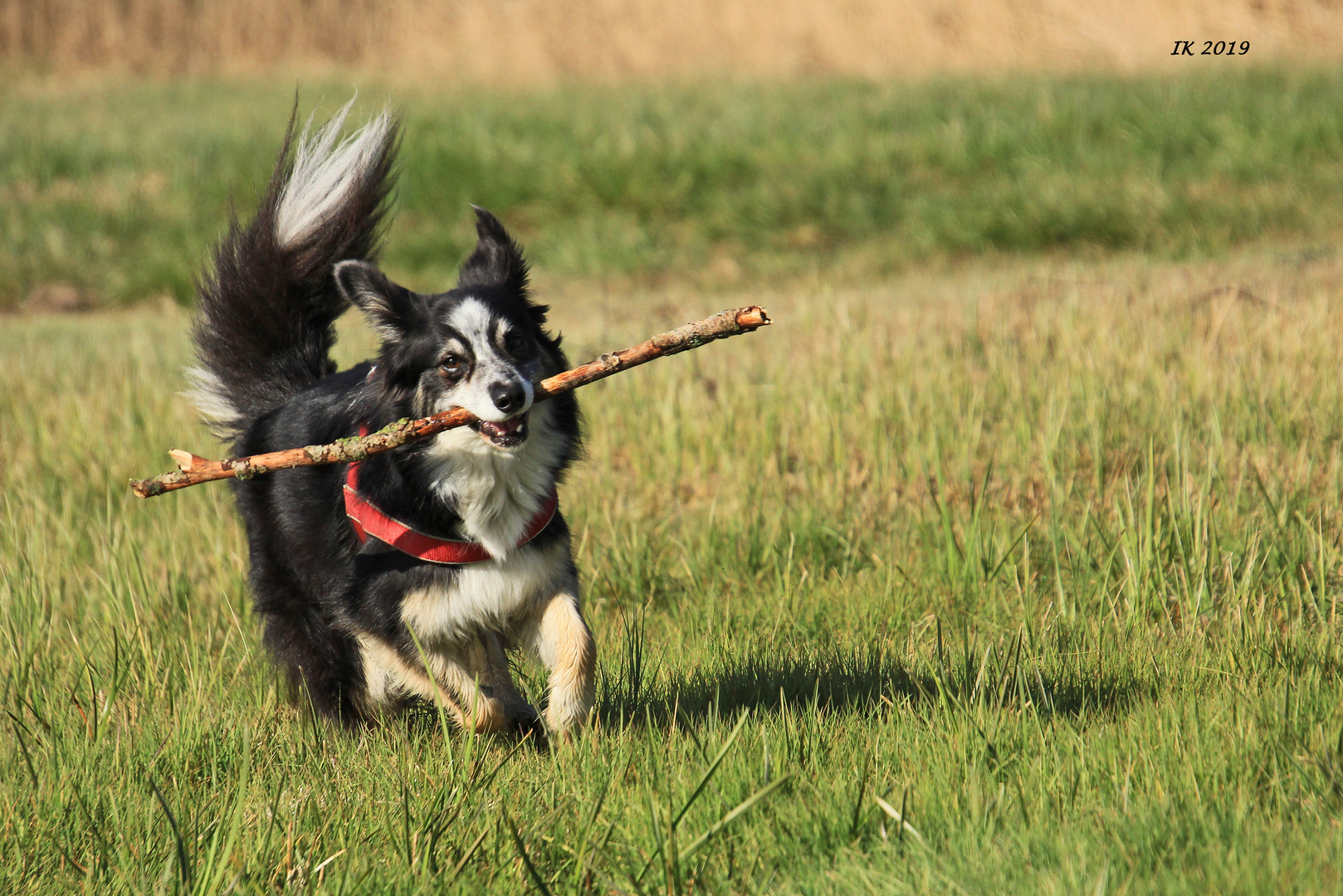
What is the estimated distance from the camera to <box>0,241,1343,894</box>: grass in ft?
7.65

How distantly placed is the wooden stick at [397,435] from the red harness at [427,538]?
0.20 m

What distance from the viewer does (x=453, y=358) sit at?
10.0 feet

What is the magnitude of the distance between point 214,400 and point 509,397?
1613 millimetres

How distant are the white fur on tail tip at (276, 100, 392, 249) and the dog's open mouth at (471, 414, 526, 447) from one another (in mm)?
1173

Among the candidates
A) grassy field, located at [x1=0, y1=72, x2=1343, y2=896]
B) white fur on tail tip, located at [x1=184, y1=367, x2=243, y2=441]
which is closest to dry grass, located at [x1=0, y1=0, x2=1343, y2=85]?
grassy field, located at [x1=0, y1=72, x2=1343, y2=896]

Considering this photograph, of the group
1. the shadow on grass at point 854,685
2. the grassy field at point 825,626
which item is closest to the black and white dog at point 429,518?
the grassy field at point 825,626

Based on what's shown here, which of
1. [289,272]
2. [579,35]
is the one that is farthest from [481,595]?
[579,35]

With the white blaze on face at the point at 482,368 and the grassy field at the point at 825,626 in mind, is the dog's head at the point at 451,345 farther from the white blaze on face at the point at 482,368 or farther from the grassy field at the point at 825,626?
the grassy field at the point at 825,626

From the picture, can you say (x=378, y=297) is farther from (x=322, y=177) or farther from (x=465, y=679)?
(x=465, y=679)

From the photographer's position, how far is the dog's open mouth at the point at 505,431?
292cm

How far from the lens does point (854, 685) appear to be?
3230 millimetres

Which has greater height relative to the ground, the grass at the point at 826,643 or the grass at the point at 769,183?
the grass at the point at 769,183

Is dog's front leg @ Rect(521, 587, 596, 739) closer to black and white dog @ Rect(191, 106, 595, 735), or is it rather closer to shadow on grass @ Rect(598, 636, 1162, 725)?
black and white dog @ Rect(191, 106, 595, 735)

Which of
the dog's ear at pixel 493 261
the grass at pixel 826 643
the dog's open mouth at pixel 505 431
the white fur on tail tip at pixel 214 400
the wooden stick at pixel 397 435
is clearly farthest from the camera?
the white fur on tail tip at pixel 214 400
